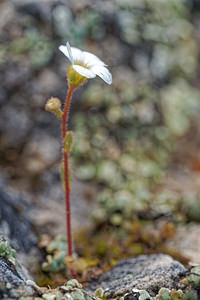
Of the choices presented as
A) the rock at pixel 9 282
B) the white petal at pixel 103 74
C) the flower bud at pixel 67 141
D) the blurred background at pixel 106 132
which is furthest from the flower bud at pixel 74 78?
the blurred background at pixel 106 132

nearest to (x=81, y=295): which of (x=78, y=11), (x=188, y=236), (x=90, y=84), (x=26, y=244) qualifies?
(x=26, y=244)

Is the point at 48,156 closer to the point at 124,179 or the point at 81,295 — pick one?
the point at 124,179

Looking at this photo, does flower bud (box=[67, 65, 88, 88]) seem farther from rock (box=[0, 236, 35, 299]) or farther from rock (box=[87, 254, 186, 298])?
rock (box=[87, 254, 186, 298])

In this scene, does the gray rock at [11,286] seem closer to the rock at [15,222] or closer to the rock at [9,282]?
the rock at [9,282]

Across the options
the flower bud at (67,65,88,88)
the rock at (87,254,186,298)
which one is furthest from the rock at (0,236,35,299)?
the flower bud at (67,65,88,88)

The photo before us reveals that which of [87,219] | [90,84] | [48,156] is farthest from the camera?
[90,84]

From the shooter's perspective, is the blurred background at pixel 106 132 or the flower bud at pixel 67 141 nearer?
the flower bud at pixel 67 141
